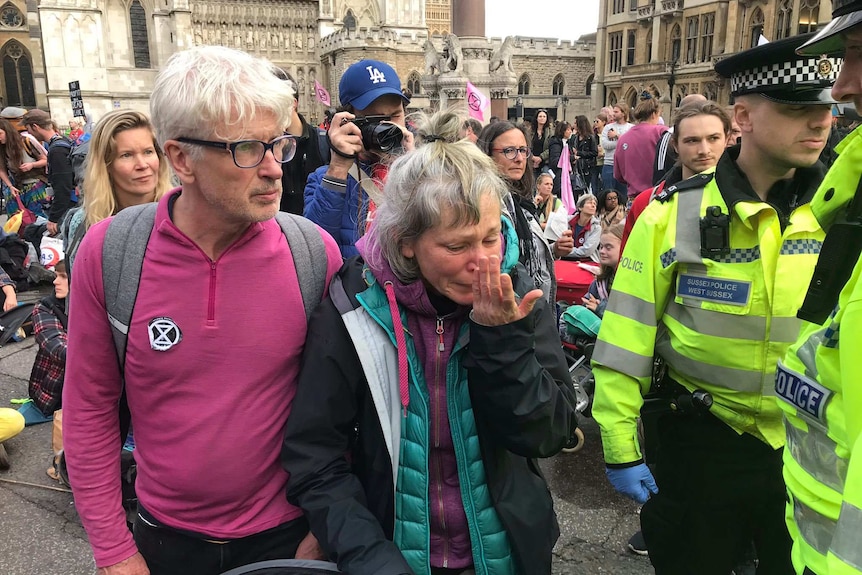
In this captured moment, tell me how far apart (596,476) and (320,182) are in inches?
95.5

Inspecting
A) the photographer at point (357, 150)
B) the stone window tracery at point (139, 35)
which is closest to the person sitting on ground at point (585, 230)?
the photographer at point (357, 150)

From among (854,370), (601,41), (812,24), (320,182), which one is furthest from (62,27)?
(854,370)

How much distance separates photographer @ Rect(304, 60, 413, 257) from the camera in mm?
2754

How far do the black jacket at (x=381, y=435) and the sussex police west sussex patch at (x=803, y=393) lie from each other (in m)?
0.49

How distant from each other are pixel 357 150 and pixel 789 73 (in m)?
1.67

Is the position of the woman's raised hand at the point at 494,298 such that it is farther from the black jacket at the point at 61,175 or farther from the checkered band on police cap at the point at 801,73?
the black jacket at the point at 61,175

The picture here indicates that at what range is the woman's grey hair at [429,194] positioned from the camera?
5.08 feet

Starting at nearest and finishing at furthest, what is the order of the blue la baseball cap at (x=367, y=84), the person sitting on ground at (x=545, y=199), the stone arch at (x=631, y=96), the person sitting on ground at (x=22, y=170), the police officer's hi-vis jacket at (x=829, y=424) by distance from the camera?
the police officer's hi-vis jacket at (x=829, y=424)
the blue la baseball cap at (x=367, y=84)
the person sitting on ground at (x=545, y=199)
the person sitting on ground at (x=22, y=170)
the stone arch at (x=631, y=96)

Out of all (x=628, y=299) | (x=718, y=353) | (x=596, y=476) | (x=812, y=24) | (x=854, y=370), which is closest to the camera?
(x=854, y=370)

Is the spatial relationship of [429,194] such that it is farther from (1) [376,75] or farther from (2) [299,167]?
(2) [299,167]

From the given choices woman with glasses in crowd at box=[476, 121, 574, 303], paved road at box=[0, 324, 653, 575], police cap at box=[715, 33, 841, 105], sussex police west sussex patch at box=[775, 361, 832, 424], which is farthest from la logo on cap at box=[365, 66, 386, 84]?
paved road at box=[0, 324, 653, 575]

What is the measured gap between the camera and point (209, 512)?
167 cm

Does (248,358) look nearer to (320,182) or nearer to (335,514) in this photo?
(335,514)

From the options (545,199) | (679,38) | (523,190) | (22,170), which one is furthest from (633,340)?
(679,38)
